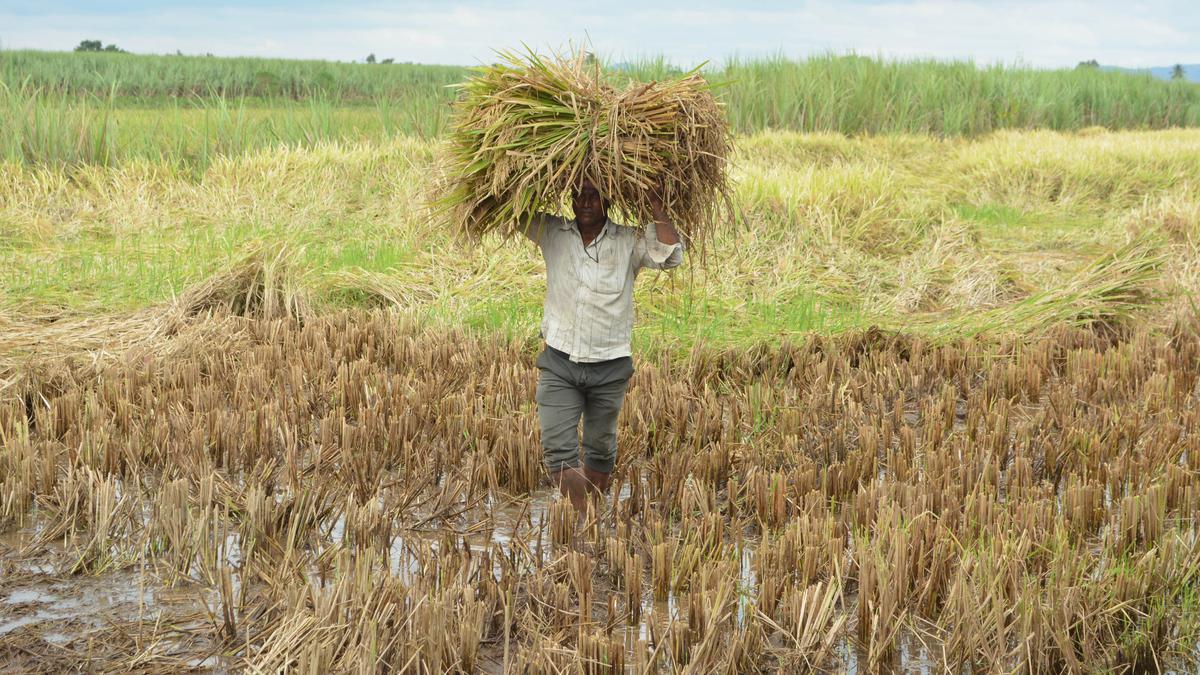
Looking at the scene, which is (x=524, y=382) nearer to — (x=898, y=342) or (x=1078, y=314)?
(x=898, y=342)

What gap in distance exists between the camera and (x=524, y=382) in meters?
5.54

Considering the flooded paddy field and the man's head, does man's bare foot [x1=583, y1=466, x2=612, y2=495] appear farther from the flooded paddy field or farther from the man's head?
the man's head

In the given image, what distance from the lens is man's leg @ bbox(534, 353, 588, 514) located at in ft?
13.0

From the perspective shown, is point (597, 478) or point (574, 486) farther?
point (597, 478)

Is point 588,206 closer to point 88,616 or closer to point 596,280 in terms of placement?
point 596,280

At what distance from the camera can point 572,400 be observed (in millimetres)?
3977

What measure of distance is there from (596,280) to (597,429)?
563 mm

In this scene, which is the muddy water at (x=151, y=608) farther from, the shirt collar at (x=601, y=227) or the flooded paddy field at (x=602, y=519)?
the shirt collar at (x=601, y=227)

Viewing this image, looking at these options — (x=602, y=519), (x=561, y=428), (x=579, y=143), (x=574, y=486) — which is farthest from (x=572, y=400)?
(x=579, y=143)

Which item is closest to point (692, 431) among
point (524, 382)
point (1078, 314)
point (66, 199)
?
point (524, 382)

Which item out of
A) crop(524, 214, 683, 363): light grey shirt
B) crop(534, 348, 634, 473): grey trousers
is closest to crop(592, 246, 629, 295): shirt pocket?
crop(524, 214, 683, 363): light grey shirt

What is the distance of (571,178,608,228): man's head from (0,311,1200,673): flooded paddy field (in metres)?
1.00

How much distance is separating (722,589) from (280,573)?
130cm

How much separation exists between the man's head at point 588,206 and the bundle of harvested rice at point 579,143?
4 centimetres
